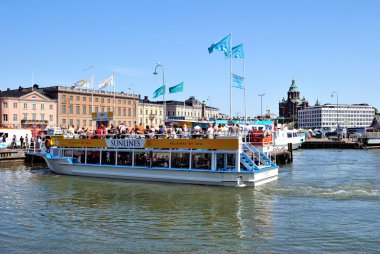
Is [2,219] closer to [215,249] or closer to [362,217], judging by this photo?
[215,249]

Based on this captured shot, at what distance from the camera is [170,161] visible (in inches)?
1137

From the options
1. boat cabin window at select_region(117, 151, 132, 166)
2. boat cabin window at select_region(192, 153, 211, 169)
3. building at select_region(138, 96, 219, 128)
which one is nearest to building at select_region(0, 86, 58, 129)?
building at select_region(138, 96, 219, 128)

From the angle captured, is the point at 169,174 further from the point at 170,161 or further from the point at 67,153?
the point at 67,153

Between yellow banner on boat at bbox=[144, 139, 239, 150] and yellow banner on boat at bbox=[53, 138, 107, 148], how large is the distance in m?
4.36

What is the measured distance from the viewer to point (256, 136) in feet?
125

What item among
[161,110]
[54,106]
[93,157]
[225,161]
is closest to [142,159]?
[93,157]

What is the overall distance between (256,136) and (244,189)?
13.1 m

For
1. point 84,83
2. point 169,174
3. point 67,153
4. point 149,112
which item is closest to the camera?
point 169,174

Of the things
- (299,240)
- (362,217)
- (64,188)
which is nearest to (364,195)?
(362,217)

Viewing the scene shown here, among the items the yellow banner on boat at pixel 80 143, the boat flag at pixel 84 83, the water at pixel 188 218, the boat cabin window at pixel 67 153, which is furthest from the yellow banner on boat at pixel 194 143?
the boat flag at pixel 84 83

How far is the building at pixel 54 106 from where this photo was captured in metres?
98.7

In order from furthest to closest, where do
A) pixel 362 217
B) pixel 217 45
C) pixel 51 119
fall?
pixel 51 119, pixel 217 45, pixel 362 217

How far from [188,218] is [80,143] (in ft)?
56.8

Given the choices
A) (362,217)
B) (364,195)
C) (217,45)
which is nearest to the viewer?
(362,217)
